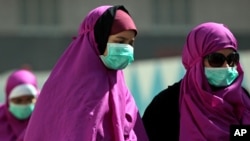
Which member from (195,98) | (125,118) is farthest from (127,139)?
(195,98)

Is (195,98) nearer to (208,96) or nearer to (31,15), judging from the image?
(208,96)

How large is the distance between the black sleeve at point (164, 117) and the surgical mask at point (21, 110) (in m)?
1.63

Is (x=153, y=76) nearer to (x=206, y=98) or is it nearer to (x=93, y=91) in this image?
(x=206, y=98)

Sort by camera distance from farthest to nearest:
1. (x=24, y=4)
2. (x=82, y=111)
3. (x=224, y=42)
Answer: (x=24, y=4)
(x=224, y=42)
(x=82, y=111)

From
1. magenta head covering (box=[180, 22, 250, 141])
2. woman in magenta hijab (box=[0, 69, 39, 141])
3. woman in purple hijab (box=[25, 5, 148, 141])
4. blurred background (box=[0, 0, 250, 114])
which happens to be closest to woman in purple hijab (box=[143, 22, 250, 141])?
magenta head covering (box=[180, 22, 250, 141])

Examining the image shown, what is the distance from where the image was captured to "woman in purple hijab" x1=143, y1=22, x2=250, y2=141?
538 centimetres

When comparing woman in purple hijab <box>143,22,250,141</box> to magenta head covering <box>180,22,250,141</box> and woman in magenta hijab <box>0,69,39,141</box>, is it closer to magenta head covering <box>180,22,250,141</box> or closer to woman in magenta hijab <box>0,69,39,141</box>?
magenta head covering <box>180,22,250,141</box>

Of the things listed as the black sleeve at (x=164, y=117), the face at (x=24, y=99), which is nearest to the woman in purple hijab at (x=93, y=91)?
the black sleeve at (x=164, y=117)

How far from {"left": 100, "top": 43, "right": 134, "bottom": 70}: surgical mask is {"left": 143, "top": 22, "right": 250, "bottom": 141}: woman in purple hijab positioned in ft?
1.27

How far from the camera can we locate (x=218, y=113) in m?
5.39

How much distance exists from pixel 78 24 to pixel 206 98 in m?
9.67

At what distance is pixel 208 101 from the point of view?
212 inches

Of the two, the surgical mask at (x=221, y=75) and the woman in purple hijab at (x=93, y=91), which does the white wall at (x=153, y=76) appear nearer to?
the surgical mask at (x=221, y=75)

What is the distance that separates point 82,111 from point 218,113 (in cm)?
75
